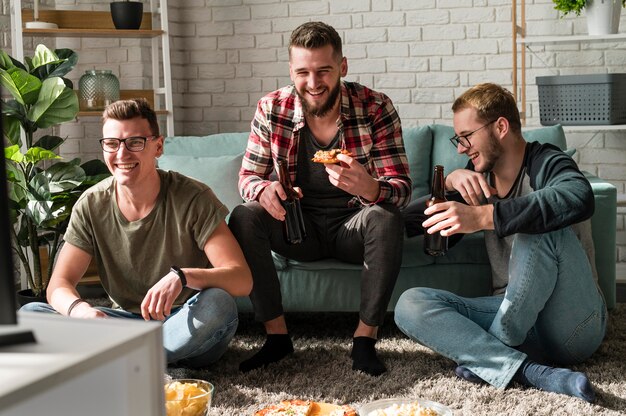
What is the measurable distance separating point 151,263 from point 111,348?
6.12ft

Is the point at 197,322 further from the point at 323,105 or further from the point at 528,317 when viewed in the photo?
the point at 528,317

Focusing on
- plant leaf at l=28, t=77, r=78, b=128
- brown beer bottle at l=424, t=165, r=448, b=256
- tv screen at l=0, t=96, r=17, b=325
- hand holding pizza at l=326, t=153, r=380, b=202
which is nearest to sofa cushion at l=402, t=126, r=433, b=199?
brown beer bottle at l=424, t=165, r=448, b=256

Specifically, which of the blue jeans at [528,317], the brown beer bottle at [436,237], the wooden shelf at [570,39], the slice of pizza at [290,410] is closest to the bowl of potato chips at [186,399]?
the slice of pizza at [290,410]

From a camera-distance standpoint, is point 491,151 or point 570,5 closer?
point 491,151

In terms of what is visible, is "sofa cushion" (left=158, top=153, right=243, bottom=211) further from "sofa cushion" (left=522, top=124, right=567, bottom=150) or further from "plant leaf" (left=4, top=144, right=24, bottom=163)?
"sofa cushion" (left=522, top=124, right=567, bottom=150)

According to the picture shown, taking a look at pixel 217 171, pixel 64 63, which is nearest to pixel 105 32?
pixel 64 63

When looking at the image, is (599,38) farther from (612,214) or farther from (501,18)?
(612,214)

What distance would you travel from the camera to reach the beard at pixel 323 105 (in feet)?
9.66

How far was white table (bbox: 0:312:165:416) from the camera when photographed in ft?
2.72

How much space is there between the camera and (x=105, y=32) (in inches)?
173

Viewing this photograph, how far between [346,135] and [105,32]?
1.93 meters

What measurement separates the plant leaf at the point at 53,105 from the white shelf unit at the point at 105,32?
531mm

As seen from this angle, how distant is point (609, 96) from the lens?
3.98m

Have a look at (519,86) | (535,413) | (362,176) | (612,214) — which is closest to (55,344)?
(535,413)
